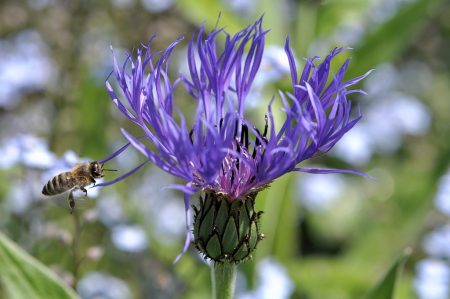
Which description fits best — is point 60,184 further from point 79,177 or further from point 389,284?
point 389,284

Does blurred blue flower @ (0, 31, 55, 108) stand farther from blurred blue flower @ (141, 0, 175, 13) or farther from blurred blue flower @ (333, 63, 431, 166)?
blurred blue flower @ (333, 63, 431, 166)

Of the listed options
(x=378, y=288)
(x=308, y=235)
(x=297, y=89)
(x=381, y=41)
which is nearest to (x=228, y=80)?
(x=297, y=89)

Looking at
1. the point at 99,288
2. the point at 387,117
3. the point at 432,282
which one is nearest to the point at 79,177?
the point at 99,288

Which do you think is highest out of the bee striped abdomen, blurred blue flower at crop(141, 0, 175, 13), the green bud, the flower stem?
blurred blue flower at crop(141, 0, 175, 13)

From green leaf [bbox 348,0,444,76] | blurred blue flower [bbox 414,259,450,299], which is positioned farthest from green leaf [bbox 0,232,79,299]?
green leaf [bbox 348,0,444,76]

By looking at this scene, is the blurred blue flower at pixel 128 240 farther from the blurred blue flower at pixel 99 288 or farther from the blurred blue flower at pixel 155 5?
the blurred blue flower at pixel 155 5
